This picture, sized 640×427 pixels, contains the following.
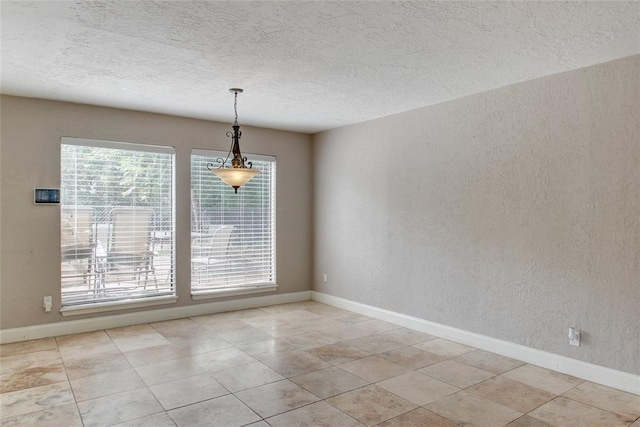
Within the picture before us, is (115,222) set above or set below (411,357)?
above

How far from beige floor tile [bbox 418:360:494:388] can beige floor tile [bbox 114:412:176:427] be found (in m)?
2.09

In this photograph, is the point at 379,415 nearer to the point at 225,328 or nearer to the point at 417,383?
the point at 417,383

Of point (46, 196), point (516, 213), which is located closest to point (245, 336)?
point (46, 196)

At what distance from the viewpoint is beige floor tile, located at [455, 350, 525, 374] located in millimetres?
3729

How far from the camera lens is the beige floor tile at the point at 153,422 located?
272 cm

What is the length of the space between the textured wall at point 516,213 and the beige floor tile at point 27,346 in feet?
11.9

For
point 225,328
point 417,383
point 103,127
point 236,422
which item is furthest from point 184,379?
point 103,127

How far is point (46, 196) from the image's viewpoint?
15.1 feet

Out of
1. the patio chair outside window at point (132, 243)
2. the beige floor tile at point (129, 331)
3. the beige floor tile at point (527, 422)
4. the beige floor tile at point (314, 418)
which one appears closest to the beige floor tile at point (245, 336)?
the beige floor tile at point (129, 331)

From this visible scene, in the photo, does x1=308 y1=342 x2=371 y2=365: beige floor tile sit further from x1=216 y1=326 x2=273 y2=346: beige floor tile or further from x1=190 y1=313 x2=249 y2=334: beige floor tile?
x1=190 y1=313 x2=249 y2=334: beige floor tile

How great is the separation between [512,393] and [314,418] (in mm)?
1560

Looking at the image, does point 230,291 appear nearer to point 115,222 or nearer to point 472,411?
point 115,222

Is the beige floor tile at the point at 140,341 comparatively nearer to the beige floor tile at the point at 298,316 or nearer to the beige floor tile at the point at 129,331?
the beige floor tile at the point at 129,331

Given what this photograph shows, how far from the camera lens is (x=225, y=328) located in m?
4.99
